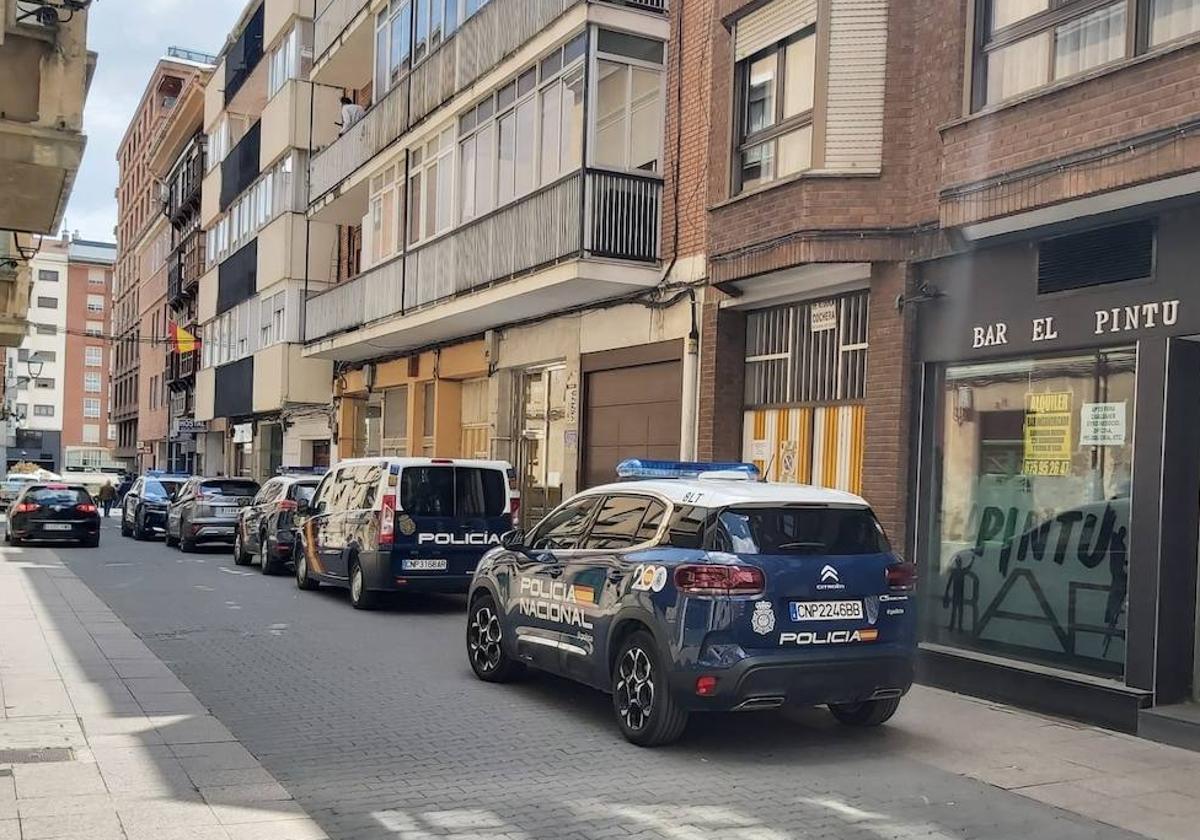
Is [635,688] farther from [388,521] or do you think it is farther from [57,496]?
[57,496]

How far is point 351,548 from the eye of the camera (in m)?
14.1

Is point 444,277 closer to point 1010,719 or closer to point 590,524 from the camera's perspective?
point 590,524

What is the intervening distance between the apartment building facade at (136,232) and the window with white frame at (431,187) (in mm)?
39199

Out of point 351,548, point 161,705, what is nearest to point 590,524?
point 161,705

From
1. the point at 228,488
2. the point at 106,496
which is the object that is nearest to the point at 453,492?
the point at 228,488

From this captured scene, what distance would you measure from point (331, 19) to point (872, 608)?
76.5ft

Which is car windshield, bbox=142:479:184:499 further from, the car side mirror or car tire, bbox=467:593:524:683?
the car side mirror

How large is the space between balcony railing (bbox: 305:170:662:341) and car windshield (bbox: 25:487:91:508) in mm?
8960

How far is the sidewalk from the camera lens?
5379 millimetres

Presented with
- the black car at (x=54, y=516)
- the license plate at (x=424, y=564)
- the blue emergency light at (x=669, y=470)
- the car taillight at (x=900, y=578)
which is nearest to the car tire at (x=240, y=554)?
the black car at (x=54, y=516)

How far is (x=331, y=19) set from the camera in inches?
1041

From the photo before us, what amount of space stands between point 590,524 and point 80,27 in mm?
4775

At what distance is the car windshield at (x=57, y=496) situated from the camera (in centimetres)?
2430

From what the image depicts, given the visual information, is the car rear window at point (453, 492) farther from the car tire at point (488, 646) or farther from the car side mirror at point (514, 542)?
the car side mirror at point (514, 542)
